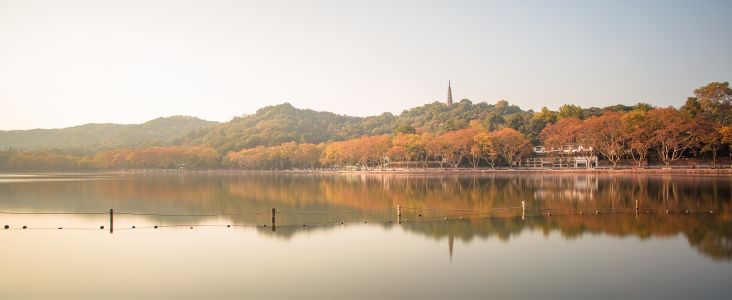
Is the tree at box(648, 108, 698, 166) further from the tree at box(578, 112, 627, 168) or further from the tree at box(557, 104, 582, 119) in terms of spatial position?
the tree at box(557, 104, 582, 119)

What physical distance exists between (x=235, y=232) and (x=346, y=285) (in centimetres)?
958

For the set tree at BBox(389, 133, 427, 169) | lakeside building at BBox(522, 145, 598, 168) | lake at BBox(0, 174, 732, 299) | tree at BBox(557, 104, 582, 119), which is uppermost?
tree at BBox(557, 104, 582, 119)

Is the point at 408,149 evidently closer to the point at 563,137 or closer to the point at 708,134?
the point at 563,137

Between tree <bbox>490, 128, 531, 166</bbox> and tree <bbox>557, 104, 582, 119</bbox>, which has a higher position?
tree <bbox>557, 104, 582, 119</bbox>

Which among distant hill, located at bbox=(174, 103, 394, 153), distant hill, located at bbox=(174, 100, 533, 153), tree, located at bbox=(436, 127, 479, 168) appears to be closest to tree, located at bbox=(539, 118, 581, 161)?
tree, located at bbox=(436, 127, 479, 168)

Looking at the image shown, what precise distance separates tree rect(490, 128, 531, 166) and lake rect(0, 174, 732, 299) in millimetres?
51179

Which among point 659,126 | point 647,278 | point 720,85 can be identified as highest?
point 720,85

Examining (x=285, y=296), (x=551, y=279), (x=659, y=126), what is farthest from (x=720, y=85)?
(x=285, y=296)

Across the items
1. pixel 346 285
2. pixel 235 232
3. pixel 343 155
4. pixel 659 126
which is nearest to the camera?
pixel 346 285

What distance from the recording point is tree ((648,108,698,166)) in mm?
61875

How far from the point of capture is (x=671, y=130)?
62.1 metres

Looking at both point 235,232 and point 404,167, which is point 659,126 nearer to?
point 404,167

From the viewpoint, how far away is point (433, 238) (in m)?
19.3

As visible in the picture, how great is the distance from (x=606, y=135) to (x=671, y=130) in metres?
8.72
